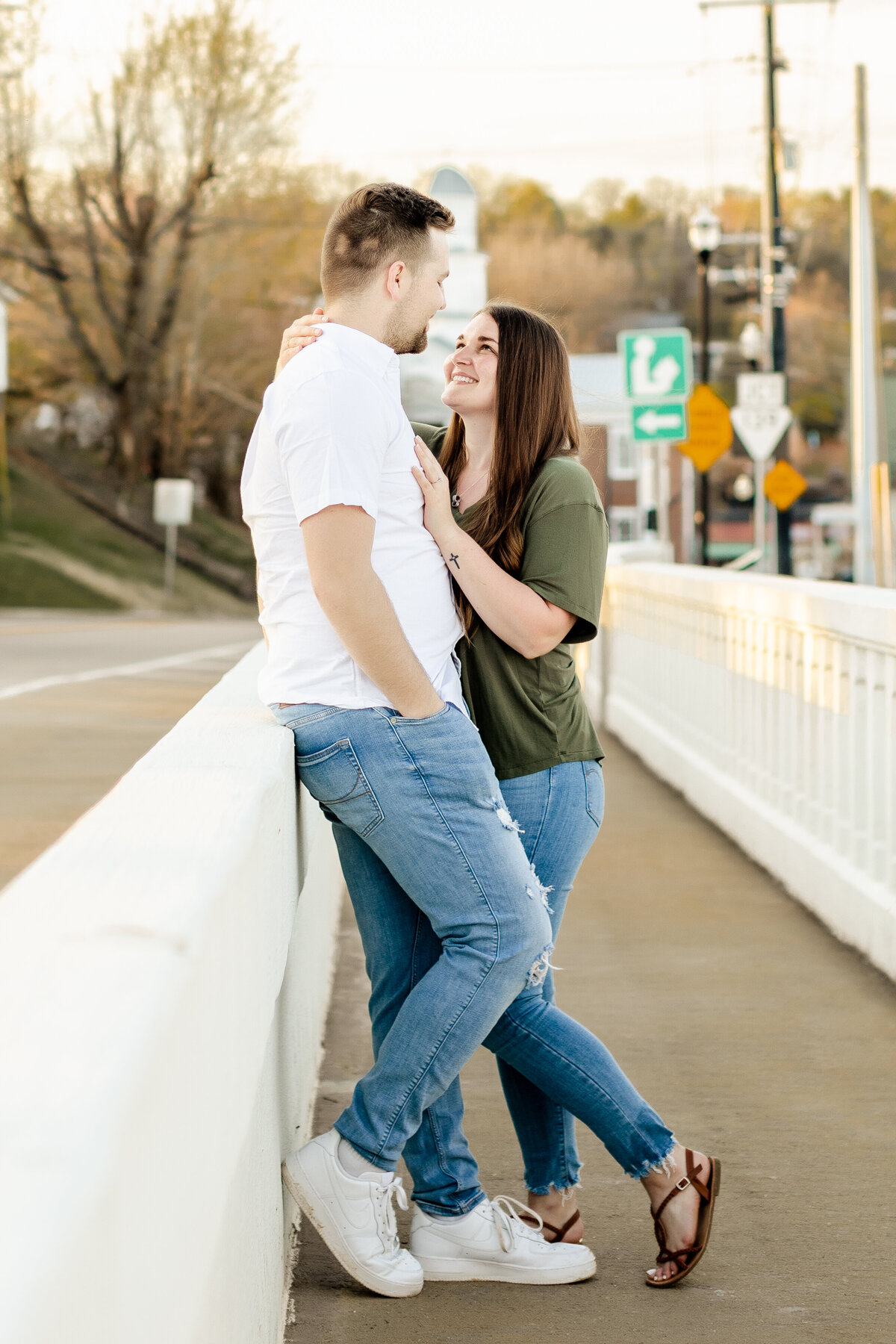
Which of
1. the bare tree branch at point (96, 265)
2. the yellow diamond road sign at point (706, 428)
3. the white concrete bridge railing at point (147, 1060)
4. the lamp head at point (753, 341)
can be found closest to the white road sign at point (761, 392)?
the yellow diamond road sign at point (706, 428)

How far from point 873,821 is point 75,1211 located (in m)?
4.91

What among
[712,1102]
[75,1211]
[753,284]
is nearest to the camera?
[75,1211]

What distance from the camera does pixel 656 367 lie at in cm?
1680

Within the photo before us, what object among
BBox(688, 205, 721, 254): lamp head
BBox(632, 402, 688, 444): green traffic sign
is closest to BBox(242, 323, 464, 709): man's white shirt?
BBox(632, 402, 688, 444): green traffic sign

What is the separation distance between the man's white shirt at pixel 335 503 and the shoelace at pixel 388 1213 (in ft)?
2.88

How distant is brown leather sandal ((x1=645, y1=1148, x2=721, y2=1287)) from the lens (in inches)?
129

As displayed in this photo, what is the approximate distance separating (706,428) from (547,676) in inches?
734

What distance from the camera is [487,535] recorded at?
10.7 ft

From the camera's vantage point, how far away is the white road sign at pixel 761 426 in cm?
2184

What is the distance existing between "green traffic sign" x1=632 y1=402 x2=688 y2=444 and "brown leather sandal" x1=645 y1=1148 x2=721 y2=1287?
45.6 ft

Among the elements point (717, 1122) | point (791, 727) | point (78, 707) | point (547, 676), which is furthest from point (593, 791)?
point (78, 707)

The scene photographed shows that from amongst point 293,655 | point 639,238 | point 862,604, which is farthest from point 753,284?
point 639,238

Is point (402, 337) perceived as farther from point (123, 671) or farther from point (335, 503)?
point (123, 671)

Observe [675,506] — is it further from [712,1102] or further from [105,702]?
[712,1102]
